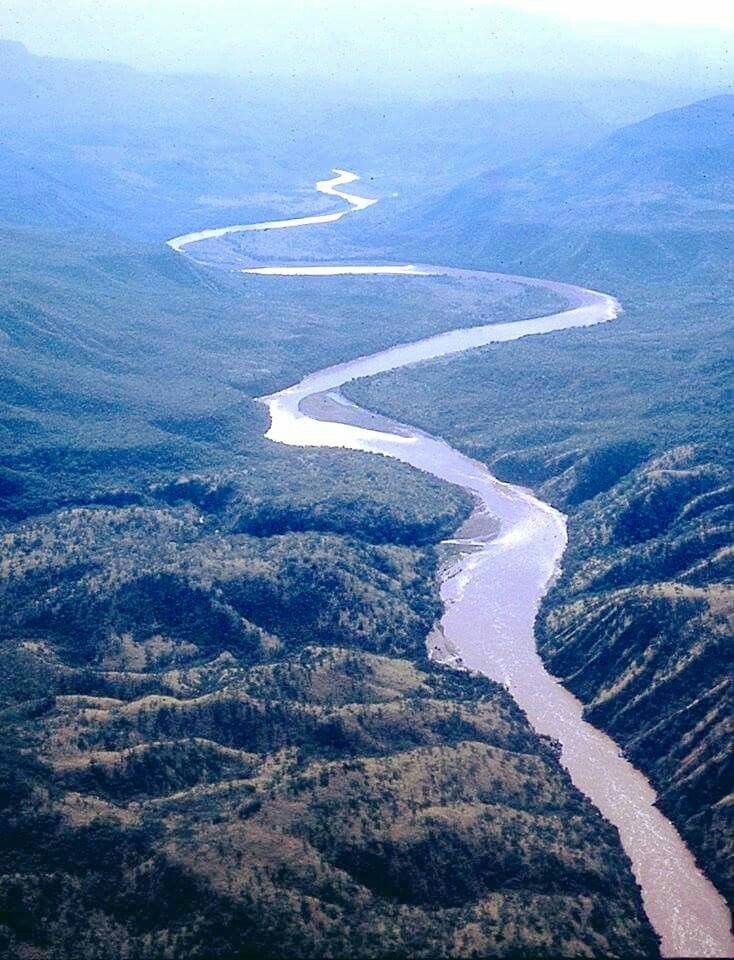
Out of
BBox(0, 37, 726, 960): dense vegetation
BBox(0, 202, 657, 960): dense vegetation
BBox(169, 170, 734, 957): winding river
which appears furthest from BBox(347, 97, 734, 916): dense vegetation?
BBox(0, 202, 657, 960): dense vegetation

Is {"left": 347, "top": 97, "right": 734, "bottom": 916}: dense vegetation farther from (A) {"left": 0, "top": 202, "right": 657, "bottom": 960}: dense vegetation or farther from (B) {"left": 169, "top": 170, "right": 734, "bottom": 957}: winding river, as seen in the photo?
(A) {"left": 0, "top": 202, "right": 657, "bottom": 960}: dense vegetation

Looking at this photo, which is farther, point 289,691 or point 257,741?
point 289,691

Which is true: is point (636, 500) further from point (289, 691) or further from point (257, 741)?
point (257, 741)

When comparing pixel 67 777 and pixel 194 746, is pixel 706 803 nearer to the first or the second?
pixel 194 746

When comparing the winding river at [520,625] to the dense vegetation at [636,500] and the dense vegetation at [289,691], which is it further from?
the dense vegetation at [289,691]

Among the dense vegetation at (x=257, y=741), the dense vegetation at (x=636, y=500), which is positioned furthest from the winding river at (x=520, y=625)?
the dense vegetation at (x=257, y=741)

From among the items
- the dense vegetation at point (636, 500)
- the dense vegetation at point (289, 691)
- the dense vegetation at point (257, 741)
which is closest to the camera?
the dense vegetation at point (257, 741)

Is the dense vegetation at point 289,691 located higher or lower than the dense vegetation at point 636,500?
lower

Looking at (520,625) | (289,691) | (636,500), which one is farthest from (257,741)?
(636,500)
